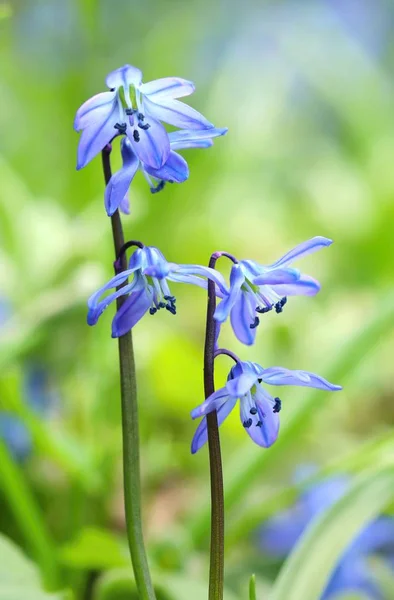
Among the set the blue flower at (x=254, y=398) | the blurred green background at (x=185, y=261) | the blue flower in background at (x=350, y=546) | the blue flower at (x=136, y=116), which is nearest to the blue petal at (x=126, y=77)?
the blue flower at (x=136, y=116)

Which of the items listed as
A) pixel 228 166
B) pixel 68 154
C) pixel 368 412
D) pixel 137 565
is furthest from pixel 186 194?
pixel 137 565

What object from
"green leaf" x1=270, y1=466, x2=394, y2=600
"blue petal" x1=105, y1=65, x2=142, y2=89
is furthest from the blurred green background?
"blue petal" x1=105, y1=65, x2=142, y2=89

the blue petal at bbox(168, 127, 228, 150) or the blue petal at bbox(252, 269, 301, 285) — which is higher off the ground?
the blue petal at bbox(168, 127, 228, 150)

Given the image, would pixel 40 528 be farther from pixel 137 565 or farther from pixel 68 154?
pixel 68 154

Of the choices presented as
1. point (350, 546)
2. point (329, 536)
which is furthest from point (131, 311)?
point (350, 546)

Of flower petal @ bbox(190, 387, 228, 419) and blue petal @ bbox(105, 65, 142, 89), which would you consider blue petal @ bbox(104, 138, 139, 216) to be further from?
Answer: flower petal @ bbox(190, 387, 228, 419)

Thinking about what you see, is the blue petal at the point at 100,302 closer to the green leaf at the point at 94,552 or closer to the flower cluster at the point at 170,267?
the flower cluster at the point at 170,267
